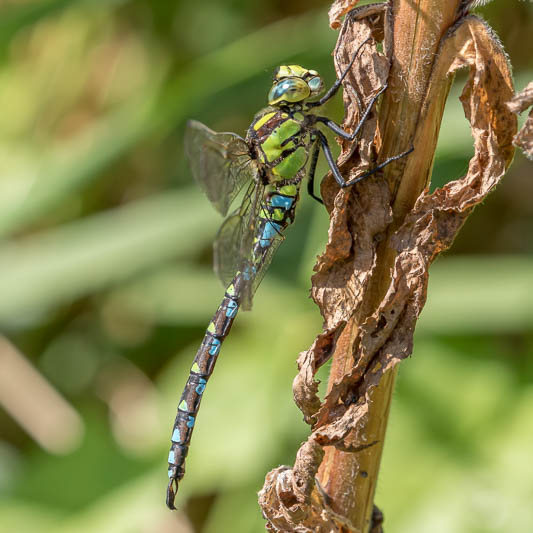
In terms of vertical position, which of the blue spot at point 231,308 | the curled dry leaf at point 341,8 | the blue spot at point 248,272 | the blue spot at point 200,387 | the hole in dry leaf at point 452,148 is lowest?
the blue spot at point 200,387

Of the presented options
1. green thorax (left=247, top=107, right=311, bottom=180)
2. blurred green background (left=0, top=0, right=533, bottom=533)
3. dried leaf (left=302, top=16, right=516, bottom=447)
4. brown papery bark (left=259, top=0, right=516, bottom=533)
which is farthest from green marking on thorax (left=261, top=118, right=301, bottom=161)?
blurred green background (left=0, top=0, right=533, bottom=533)

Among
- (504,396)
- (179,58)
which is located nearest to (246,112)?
(179,58)

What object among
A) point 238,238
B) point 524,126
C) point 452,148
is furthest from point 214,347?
point 452,148

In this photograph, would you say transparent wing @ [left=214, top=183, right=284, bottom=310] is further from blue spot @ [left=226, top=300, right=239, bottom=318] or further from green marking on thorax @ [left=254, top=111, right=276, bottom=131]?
green marking on thorax @ [left=254, top=111, right=276, bottom=131]

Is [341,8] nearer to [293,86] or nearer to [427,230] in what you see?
[427,230]

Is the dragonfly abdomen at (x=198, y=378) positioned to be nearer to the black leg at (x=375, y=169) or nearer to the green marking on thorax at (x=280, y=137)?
the green marking on thorax at (x=280, y=137)

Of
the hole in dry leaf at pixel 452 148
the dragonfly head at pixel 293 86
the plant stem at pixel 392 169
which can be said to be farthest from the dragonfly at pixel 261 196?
the hole in dry leaf at pixel 452 148
